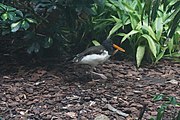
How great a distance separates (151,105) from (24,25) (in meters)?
1.28

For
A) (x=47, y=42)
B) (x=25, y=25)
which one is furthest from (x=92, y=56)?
(x=25, y=25)

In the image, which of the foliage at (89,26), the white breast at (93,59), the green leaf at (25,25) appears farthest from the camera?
the foliage at (89,26)

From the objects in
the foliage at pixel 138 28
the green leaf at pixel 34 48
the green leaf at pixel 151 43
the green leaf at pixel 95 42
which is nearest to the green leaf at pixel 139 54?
the foliage at pixel 138 28

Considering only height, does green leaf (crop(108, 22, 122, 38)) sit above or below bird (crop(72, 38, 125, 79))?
above

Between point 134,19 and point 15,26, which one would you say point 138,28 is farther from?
point 15,26

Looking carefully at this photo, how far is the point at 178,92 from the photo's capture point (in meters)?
3.60

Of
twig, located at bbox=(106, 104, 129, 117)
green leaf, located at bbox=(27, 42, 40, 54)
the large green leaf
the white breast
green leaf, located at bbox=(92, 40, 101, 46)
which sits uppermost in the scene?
the large green leaf

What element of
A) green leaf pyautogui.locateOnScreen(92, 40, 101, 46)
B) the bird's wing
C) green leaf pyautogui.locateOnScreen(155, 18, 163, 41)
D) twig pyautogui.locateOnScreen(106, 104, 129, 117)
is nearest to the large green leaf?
the bird's wing

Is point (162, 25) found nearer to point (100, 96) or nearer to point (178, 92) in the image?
point (178, 92)

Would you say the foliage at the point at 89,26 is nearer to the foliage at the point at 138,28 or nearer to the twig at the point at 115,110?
the foliage at the point at 138,28

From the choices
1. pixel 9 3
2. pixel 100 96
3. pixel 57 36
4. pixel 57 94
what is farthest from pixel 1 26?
pixel 100 96

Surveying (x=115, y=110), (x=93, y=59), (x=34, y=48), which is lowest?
(x=115, y=110)

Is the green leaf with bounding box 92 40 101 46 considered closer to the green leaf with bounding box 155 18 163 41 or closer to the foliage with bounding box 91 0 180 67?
the foliage with bounding box 91 0 180 67

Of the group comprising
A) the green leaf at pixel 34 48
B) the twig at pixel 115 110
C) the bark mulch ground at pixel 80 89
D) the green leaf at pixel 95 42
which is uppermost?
the green leaf at pixel 95 42
